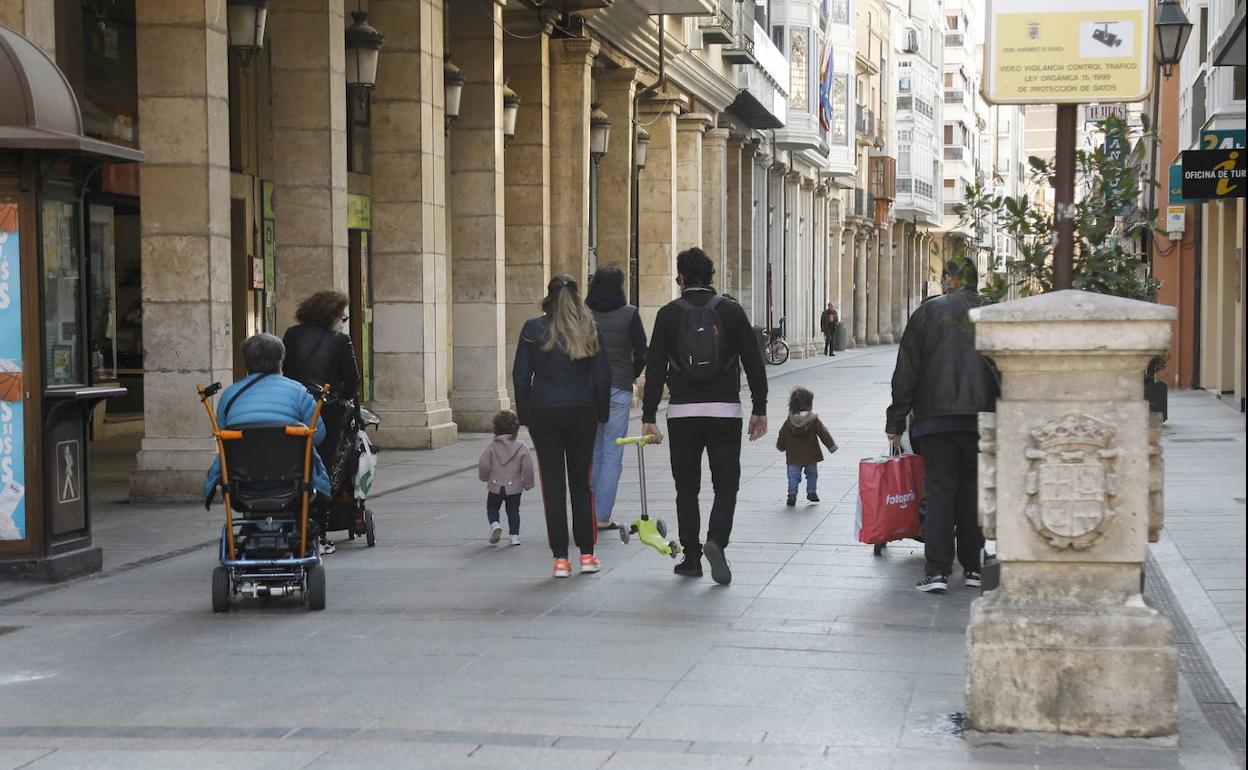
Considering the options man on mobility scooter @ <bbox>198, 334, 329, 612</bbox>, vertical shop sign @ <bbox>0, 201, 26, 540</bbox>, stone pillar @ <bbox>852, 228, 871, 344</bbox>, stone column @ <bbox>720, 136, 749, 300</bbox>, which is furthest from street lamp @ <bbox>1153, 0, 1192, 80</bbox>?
stone pillar @ <bbox>852, 228, 871, 344</bbox>

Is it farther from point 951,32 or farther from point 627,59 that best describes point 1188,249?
point 951,32

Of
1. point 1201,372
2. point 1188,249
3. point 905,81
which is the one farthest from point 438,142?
point 905,81

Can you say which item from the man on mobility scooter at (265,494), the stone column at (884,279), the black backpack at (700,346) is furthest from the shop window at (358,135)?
the stone column at (884,279)

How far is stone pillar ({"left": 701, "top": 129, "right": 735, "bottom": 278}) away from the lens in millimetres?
38438

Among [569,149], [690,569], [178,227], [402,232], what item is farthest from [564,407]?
[569,149]

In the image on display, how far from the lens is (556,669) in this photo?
7.55 m

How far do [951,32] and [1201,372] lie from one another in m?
76.9

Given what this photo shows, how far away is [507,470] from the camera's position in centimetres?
1166

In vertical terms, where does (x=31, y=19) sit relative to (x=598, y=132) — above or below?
below

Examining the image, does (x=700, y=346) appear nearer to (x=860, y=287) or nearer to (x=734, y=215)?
(x=734, y=215)

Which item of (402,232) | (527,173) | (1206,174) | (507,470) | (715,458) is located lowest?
(507,470)

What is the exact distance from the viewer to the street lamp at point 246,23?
15.4 meters

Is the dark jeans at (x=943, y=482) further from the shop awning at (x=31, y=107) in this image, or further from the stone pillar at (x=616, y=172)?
the stone pillar at (x=616, y=172)

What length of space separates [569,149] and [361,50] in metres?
7.54
